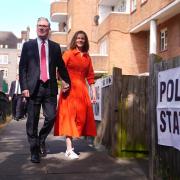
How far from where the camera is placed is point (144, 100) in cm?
808

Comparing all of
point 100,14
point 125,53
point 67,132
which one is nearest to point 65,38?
point 100,14

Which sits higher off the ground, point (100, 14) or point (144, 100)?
point (100, 14)

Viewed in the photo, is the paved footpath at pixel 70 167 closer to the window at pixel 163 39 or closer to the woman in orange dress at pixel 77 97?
the woman in orange dress at pixel 77 97

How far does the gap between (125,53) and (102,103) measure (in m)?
25.3

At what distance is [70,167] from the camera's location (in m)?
6.88

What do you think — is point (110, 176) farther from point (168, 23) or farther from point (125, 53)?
point (125, 53)

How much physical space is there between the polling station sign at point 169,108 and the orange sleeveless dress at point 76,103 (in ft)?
9.24

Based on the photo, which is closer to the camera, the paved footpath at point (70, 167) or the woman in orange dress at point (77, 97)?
the paved footpath at point (70, 167)

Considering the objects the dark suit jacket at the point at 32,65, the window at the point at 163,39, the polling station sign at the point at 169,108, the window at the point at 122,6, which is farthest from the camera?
the window at the point at 122,6

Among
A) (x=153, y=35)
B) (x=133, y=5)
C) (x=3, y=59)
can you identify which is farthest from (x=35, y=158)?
(x=3, y=59)

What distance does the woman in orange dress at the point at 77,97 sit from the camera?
26.7 feet

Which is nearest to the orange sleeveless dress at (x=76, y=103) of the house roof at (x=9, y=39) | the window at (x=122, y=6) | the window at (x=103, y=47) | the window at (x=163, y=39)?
the window at (x=163, y=39)

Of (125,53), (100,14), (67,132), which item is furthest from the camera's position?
(100,14)

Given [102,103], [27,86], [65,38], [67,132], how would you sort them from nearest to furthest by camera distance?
[27,86]
[67,132]
[102,103]
[65,38]
